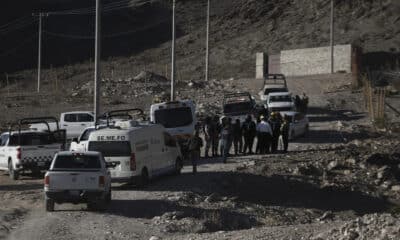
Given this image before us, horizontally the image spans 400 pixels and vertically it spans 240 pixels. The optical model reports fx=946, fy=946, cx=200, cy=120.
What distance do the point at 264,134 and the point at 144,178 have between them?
1085 centimetres

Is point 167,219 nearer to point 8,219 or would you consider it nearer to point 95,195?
point 95,195

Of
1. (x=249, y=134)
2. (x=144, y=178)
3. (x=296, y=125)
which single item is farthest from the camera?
(x=296, y=125)

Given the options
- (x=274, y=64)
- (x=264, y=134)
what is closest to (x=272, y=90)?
(x=264, y=134)

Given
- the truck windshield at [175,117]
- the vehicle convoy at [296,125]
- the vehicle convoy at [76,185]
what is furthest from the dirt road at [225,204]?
the vehicle convoy at [296,125]

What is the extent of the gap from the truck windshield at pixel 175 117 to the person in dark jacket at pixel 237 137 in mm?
1999

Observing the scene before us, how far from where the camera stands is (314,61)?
86.2 metres

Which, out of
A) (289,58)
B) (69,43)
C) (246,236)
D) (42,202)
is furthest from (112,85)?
(246,236)

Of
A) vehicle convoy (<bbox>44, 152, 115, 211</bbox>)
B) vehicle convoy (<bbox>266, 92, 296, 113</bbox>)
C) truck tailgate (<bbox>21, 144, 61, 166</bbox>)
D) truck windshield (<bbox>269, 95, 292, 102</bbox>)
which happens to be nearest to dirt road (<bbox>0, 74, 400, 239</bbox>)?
vehicle convoy (<bbox>44, 152, 115, 211</bbox>)

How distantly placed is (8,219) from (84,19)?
93.8 meters

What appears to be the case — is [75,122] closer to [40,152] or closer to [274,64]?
[40,152]

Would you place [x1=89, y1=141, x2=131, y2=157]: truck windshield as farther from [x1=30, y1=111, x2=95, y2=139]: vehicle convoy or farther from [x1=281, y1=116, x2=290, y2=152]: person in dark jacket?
[x1=30, y1=111, x2=95, y2=139]: vehicle convoy

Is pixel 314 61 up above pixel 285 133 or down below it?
above

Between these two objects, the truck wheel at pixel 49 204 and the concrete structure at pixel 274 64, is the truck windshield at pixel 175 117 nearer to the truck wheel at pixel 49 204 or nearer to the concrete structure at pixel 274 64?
the truck wheel at pixel 49 204

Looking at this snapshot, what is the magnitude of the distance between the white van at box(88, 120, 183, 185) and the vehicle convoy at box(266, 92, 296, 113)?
20.4 meters
